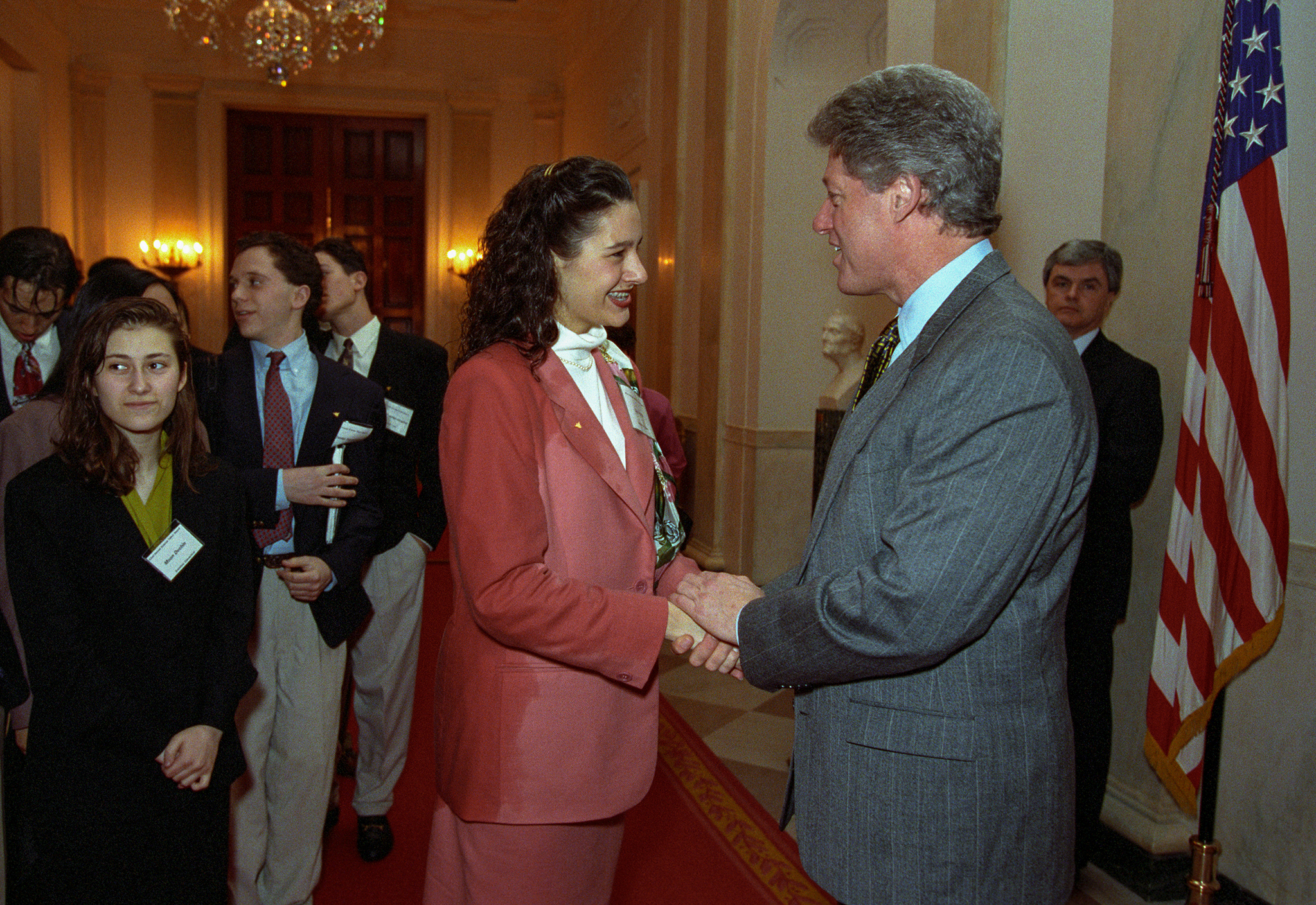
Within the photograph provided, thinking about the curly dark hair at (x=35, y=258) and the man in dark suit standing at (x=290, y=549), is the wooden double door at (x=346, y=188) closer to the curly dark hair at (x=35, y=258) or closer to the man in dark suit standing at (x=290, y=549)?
the curly dark hair at (x=35, y=258)

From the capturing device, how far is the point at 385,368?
3.58 meters

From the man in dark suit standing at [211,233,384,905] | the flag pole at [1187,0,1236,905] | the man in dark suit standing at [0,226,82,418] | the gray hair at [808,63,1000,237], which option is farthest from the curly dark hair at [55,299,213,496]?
the flag pole at [1187,0,1236,905]

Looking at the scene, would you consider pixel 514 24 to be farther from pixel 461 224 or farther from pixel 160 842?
pixel 160 842

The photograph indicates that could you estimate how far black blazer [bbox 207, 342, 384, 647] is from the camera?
2.71 m

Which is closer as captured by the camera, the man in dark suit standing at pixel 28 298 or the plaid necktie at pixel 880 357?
the plaid necktie at pixel 880 357

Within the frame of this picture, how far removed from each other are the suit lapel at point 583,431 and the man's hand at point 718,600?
0.54 ft

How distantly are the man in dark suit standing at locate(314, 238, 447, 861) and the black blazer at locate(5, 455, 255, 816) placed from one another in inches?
46.1

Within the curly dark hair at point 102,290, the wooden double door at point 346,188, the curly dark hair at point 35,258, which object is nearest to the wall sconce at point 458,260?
the wooden double door at point 346,188

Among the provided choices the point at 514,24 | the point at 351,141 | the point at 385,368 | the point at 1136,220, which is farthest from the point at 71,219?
the point at 1136,220

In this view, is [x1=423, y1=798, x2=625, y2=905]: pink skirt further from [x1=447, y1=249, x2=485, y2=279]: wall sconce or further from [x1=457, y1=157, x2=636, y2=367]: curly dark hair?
[x1=447, y1=249, x2=485, y2=279]: wall sconce

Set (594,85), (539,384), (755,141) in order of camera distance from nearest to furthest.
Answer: (539,384)
(755,141)
(594,85)

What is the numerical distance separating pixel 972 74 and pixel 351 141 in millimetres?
10392

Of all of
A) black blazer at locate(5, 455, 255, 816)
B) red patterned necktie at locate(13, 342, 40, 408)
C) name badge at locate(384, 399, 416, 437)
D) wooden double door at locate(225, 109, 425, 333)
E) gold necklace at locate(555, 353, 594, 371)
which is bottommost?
black blazer at locate(5, 455, 255, 816)

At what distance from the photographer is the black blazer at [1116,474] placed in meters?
3.05
